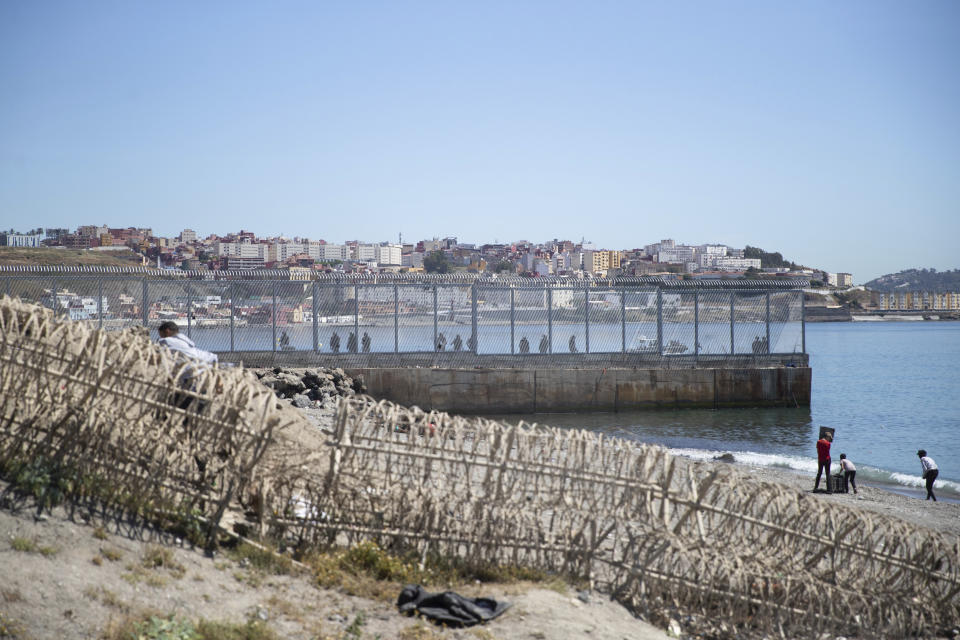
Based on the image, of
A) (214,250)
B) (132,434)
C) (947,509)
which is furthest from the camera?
(214,250)

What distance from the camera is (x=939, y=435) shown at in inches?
1161

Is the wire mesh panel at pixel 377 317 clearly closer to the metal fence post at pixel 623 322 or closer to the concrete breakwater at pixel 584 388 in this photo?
the concrete breakwater at pixel 584 388

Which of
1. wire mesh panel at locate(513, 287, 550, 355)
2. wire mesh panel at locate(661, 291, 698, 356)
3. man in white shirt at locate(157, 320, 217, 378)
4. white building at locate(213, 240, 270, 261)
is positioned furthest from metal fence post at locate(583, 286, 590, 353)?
white building at locate(213, 240, 270, 261)

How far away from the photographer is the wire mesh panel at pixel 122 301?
29.0 metres

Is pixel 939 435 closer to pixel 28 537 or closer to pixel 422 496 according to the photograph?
pixel 422 496

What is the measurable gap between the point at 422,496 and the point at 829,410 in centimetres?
3323

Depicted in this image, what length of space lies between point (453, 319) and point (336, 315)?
4518 mm

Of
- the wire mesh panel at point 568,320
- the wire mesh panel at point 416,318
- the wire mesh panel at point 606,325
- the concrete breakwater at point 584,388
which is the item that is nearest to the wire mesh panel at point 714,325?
the concrete breakwater at point 584,388

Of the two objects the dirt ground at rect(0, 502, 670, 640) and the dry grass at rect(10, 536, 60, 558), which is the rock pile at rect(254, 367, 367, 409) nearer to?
the dirt ground at rect(0, 502, 670, 640)

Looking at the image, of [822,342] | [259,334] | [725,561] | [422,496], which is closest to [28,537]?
[422,496]

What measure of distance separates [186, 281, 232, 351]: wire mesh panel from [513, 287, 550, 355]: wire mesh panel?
10930 mm

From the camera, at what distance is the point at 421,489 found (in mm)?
7547

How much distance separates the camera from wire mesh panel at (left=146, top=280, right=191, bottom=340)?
29.4m

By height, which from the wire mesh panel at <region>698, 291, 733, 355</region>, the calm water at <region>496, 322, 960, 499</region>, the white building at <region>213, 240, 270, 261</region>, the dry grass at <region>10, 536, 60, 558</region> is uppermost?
the white building at <region>213, 240, 270, 261</region>
